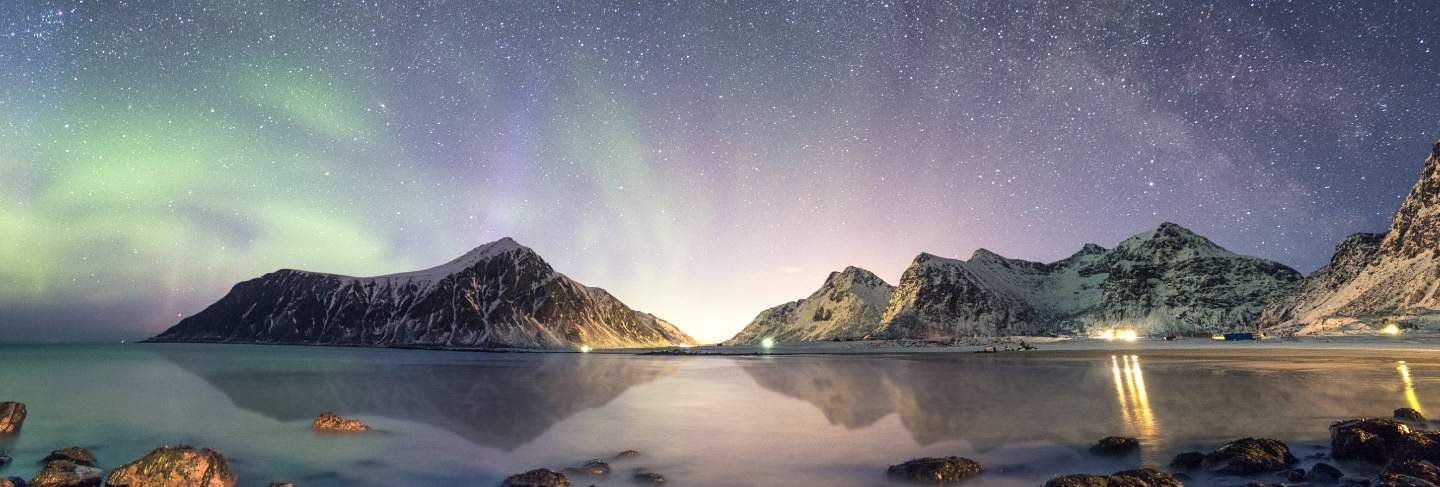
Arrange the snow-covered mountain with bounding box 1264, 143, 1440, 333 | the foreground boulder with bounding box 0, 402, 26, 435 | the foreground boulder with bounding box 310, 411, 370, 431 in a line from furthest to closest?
the snow-covered mountain with bounding box 1264, 143, 1440, 333, the foreground boulder with bounding box 310, 411, 370, 431, the foreground boulder with bounding box 0, 402, 26, 435

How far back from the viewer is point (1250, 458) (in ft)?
49.7

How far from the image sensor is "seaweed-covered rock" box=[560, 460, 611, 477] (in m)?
16.8

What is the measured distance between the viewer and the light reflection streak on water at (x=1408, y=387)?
26.3m

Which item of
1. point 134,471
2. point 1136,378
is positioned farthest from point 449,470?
point 1136,378

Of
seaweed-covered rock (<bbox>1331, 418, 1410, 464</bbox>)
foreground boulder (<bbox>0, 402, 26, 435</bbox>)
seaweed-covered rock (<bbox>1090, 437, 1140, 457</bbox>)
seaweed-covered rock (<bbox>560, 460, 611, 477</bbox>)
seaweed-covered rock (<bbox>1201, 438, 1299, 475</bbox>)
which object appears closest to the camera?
seaweed-covered rock (<bbox>1201, 438, 1299, 475</bbox>)

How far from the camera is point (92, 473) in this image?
1638 cm

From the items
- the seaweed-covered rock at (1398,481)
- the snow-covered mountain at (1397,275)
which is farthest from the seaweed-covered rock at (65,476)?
the snow-covered mountain at (1397,275)

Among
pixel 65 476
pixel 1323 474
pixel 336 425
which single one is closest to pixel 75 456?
pixel 65 476

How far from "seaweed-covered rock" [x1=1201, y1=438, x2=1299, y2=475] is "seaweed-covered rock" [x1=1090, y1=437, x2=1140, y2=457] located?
2.35 m

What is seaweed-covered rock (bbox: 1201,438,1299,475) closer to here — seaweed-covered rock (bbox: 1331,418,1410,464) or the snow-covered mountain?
seaweed-covered rock (bbox: 1331,418,1410,464)

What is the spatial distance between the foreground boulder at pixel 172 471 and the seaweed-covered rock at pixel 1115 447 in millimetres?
22303

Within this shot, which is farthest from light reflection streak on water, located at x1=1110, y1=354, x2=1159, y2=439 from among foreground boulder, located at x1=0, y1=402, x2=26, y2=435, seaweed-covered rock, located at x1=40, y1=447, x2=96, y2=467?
foreground boulder, located at x1=0, y1=402, x2=26, y2=435

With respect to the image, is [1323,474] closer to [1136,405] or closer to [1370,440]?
[1370,440]

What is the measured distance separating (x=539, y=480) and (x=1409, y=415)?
91.2 feet
